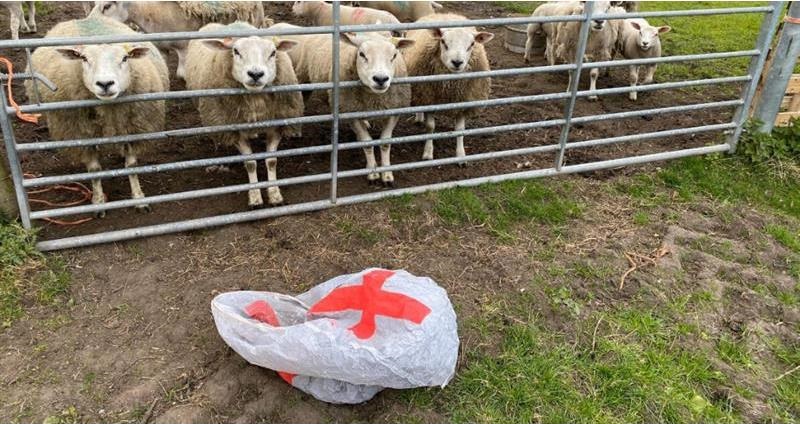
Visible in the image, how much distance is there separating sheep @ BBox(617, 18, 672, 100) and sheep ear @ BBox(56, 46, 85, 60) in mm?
5964

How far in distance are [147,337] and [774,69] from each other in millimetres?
5856

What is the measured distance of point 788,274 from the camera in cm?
430

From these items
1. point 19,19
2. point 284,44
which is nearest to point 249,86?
point 284,44

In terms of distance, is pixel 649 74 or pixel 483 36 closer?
pixel 483 36

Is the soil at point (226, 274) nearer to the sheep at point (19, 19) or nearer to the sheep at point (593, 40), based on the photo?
the sheep at point (593, 40)

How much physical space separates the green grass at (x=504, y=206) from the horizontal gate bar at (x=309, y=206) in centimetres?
13

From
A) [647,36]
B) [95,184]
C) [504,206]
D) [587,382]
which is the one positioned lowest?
[587,382]

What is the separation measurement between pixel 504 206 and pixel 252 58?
7.44 ft

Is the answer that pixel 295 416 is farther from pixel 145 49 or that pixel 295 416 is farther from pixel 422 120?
pixel 422 120

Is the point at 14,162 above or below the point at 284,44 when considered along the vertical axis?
below

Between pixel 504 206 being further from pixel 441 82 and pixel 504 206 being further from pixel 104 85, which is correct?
pixel 104 85

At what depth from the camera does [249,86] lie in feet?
13.6

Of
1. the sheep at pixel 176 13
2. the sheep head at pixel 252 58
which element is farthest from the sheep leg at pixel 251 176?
the sheep at pixel 176 13

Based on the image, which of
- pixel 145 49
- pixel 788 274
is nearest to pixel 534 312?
pixel 788 274
